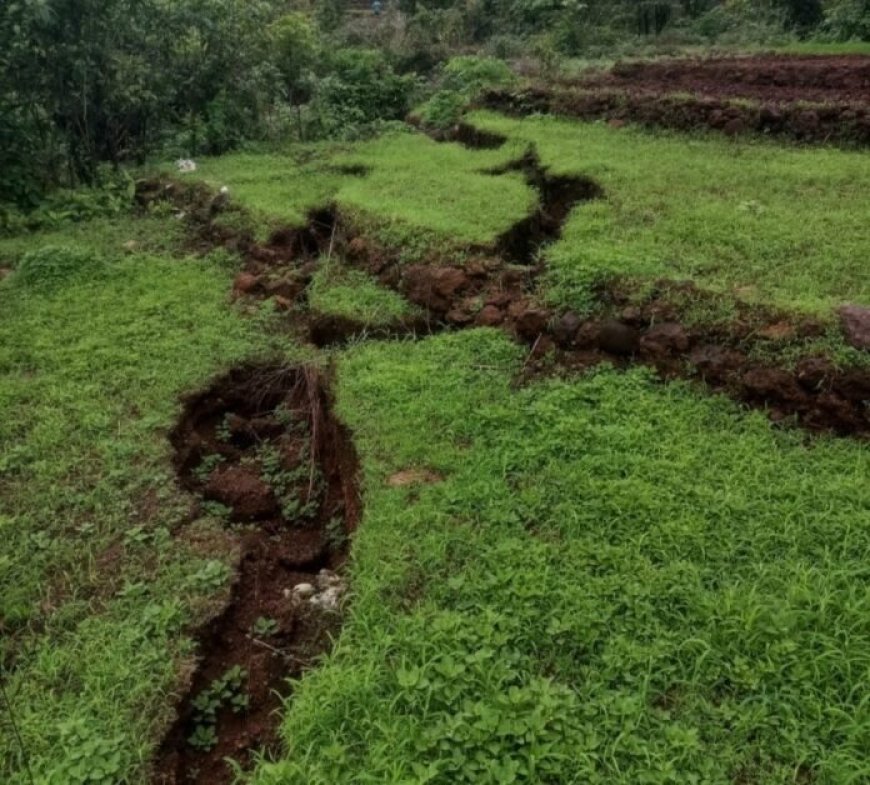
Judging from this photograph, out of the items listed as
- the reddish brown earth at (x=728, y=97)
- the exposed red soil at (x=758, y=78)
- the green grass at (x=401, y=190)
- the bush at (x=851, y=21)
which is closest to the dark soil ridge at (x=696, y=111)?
the reddish brown earth at (x=728, y=97)

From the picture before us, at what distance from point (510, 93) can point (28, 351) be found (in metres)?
7.40

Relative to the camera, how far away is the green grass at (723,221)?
187 inches

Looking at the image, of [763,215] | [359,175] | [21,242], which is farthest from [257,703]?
[359,175]

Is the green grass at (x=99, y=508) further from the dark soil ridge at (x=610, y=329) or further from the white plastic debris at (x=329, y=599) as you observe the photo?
the dark soil ridge at (x=610, y=329)

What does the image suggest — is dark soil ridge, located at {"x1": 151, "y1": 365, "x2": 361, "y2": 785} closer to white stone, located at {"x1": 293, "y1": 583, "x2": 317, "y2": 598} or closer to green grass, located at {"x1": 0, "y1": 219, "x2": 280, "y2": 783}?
white stone, located at {"x1": 293, "y1": 583, "x2": 317, "y2": 598}

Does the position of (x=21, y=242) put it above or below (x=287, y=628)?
above

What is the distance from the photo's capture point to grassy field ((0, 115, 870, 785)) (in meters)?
2.54

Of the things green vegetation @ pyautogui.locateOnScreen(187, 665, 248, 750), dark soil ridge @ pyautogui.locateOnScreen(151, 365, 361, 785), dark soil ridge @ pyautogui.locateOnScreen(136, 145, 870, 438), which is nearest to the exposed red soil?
dark soil ridge @ pyautogui.locateOnScreen(136, 145, 870, 438)

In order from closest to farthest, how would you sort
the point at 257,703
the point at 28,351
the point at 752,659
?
the point at 752,659, the point at 257,703, the point at 28,351

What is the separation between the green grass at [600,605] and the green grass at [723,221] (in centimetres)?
105

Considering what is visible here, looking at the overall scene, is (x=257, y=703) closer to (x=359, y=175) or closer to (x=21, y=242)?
(x=21, y=242)

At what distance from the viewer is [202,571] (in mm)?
3438

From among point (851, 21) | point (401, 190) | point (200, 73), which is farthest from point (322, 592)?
point (851, 21)

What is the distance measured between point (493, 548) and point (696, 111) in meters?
6.86
